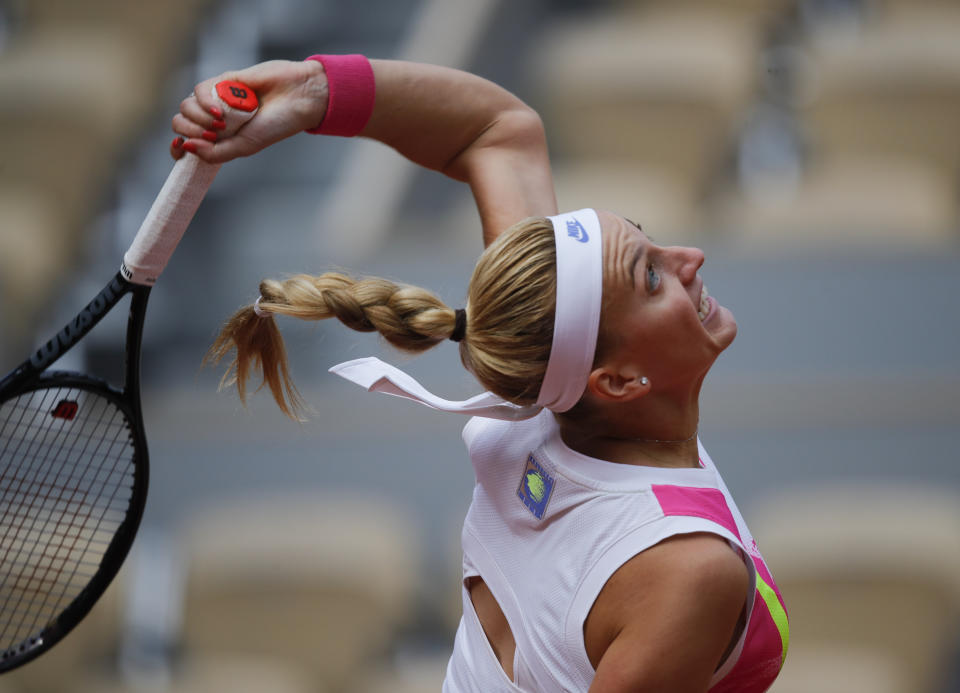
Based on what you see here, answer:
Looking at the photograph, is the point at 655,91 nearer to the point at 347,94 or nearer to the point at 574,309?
the point at 347,94

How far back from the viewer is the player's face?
0.81 m

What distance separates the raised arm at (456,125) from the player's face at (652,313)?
186 millimetres

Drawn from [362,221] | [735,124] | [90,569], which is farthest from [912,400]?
[90,569]

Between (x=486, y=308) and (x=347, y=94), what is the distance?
0.27 metres

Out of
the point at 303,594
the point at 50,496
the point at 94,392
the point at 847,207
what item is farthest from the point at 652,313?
the point at 847,207

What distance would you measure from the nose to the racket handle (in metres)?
0.36

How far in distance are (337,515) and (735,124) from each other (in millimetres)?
1256

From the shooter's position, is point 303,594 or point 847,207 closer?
point 303,594

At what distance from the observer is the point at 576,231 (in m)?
0.82

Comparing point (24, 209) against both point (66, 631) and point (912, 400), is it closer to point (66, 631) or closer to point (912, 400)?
point (66, 631)

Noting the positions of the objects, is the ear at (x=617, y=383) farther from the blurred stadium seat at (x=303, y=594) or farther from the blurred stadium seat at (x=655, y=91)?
the blurred stadium seat at (x=655, y=91)

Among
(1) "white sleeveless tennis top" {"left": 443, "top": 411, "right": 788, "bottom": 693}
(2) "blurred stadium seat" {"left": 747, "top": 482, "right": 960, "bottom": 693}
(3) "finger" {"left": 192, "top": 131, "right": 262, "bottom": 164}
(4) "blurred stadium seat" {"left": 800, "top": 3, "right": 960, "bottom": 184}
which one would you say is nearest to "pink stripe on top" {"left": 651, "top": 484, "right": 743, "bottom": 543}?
(1) "white sleeveless tennis top" {"left": 443, "top": 411, "right": 788, "bottom": 693}

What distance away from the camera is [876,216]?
89.7 inches

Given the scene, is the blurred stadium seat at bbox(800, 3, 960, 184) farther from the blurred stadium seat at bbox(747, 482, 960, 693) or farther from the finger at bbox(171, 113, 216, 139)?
the finger at bbox(171, 113, 216, 139)
